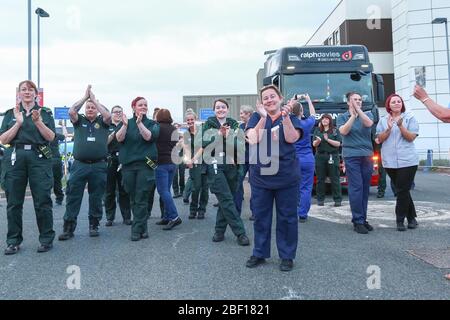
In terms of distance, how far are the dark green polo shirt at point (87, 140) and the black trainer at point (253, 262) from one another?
9.34 ft

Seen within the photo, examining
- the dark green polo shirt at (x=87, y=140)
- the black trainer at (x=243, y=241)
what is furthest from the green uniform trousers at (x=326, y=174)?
the dark green polo shirt at (x=87, y=140)

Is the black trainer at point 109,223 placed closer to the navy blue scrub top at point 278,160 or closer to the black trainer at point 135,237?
the black trainer at point 135,237

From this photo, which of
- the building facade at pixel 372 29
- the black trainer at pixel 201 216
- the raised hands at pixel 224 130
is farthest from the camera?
the building facade at pixel 372 29

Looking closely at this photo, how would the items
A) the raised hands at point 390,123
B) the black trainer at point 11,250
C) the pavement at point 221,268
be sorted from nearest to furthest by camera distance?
the pavement at point 221,268
the black trainer at point 11,250
the raised hands at point 390,123

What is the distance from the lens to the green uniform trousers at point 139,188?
243 inches

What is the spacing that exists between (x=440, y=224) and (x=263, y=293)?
4.10 meters

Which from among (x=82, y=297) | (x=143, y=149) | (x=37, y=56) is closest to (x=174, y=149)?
(x=143, y=149)

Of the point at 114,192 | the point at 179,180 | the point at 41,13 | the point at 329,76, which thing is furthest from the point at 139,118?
the point at 41,13

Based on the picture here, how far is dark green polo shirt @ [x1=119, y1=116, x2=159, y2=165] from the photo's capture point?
20.3 feet

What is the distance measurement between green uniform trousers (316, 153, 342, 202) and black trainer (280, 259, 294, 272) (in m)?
4.73

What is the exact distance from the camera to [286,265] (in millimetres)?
4539

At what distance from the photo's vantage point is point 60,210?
30.2 feet

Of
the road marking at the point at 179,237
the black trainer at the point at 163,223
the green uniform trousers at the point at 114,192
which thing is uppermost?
the green uniform trousers at the point at 114,192
